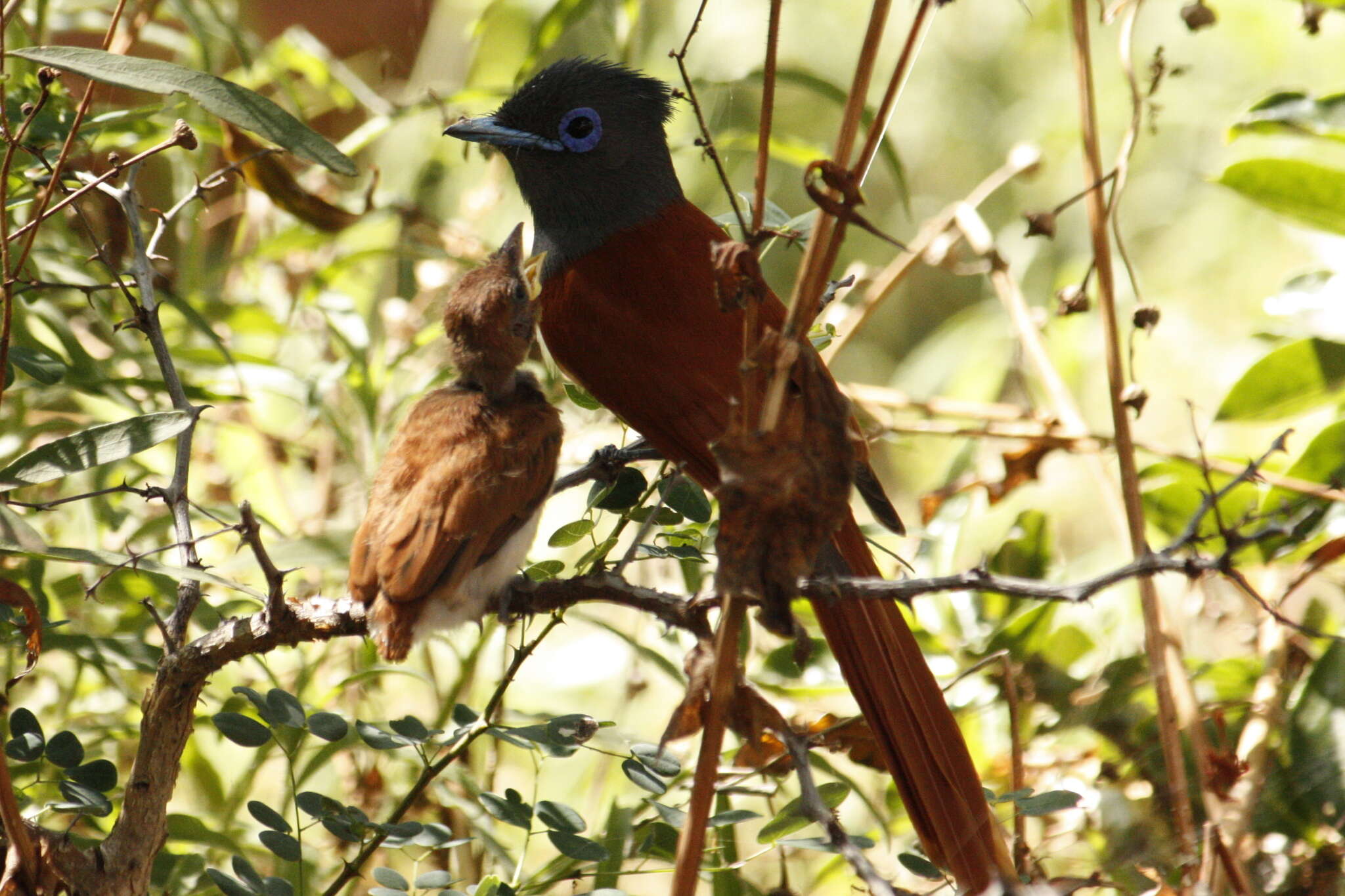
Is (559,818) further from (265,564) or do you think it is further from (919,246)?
(919,246)

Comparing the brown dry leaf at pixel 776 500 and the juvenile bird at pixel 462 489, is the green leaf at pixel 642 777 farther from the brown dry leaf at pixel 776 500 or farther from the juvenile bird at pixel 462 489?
the brown dry leaf at pixel 776 500

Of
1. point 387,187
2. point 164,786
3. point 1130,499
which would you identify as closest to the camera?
point 164,786

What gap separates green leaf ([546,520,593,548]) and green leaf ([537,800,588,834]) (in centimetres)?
31

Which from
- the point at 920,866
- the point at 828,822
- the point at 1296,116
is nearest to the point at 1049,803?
the point at 920,866

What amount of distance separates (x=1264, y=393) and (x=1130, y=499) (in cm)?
48

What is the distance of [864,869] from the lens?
3.54 ft

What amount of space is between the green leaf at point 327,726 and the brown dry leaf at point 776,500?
66 centimetres

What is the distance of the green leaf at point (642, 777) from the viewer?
1.43m

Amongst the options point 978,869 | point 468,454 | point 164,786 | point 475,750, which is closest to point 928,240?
point 468,454

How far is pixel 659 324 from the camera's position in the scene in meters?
2.14

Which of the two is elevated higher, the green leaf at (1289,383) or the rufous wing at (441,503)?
the green leaf at (1289,383)

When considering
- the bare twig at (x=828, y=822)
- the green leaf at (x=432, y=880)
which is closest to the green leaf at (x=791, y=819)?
the bare twig at (x=828, y=822)

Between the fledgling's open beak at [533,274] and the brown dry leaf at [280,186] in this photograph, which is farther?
the fledgling's open beak at [533,274]

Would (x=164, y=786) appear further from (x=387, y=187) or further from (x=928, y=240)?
(x=387, y=187)
